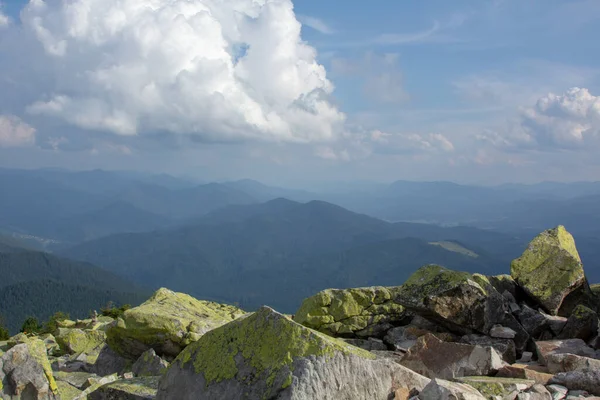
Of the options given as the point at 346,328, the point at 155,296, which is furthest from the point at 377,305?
the point at 155,296

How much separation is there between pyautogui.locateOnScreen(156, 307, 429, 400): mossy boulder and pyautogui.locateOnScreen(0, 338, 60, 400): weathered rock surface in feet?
24.6

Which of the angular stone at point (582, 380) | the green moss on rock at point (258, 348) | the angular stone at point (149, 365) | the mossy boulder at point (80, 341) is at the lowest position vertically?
the mossy boulder at point (80, 341)

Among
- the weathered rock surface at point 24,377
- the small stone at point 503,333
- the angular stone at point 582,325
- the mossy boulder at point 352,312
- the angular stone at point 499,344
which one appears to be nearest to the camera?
the weathered rock surface at point 24,377

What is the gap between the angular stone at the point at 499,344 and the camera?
1680 cm

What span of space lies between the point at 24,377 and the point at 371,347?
44.3 ft

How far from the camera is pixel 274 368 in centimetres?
887

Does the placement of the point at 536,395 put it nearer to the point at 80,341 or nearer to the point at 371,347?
the point at 371,347

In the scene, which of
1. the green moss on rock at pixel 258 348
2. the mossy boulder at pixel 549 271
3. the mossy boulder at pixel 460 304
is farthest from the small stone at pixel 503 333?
the green moss on rock at pixel 258 348

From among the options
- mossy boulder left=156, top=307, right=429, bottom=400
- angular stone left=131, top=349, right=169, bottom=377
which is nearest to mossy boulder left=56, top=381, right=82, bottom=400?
angular stone left=131, top=349, right=169, bottom=377

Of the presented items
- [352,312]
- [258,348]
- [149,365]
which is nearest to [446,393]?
[258,348]

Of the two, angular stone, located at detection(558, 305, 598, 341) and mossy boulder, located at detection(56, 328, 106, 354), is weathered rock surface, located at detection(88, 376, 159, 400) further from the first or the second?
mossy boulder, located at detection(56, 328, 106, 354)

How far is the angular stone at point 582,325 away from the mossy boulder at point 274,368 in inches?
431

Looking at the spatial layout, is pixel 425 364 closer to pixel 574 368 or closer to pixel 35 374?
pixel 574 368

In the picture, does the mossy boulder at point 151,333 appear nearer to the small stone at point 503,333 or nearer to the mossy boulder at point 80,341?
the mossy boulder at point 80,341
